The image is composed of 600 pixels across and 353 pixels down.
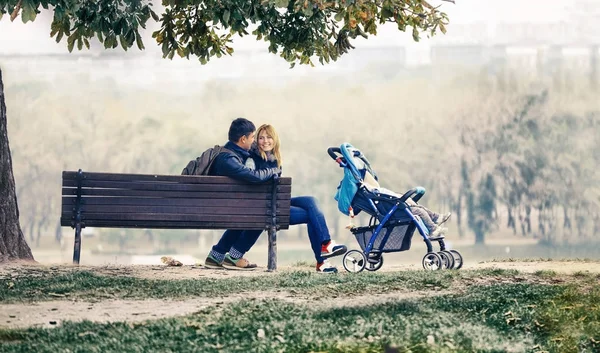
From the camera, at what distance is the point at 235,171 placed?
13.0 metres

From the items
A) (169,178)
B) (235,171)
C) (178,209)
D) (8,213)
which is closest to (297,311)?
(235,171)

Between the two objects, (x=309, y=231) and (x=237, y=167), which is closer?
(x=237, y=167)

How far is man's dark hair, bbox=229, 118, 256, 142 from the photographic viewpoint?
43.1ft

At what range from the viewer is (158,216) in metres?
13.1

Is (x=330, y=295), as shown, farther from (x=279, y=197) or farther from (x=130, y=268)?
(x=130, y=268)

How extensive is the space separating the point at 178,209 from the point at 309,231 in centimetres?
166

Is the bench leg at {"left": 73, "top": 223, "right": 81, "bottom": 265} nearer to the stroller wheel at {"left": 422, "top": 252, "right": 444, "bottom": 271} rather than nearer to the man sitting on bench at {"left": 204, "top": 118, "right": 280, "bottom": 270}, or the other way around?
the man sitting on bench at {"left": 204, "top": 118, "right": 280, "bottom": 270}

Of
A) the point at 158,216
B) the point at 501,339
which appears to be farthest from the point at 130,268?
the point at 501,339

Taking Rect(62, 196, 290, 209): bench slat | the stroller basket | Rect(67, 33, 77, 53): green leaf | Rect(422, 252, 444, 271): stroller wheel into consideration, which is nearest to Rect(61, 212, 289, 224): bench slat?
Rect(62, 196, 290, 209): bench slat

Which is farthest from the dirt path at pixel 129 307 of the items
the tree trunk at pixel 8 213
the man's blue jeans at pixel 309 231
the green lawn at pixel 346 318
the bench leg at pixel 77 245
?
the tree trunk at pixel 8 213

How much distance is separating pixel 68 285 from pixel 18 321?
2.03m

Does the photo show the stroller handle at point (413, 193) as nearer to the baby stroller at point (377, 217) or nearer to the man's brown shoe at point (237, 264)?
the baby stroller at point (377, 217)

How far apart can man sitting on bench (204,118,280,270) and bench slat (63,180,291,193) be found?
0.12 meters

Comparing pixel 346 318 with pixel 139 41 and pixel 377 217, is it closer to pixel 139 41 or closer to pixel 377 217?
pixel 377 217
